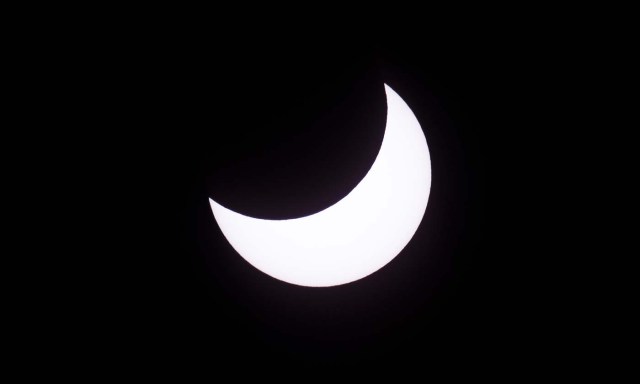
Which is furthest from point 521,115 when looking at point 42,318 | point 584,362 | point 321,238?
point 42,318

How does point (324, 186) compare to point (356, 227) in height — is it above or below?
below

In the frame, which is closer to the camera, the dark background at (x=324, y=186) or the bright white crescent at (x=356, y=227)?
the dark background at (x=324, y=186)

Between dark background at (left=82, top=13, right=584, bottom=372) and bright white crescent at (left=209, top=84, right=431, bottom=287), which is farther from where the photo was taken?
bright white crescent at (left=209, top=84, right=431, bottom=287)

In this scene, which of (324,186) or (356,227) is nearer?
(324,186)

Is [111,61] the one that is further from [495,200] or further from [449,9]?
[495,200]
